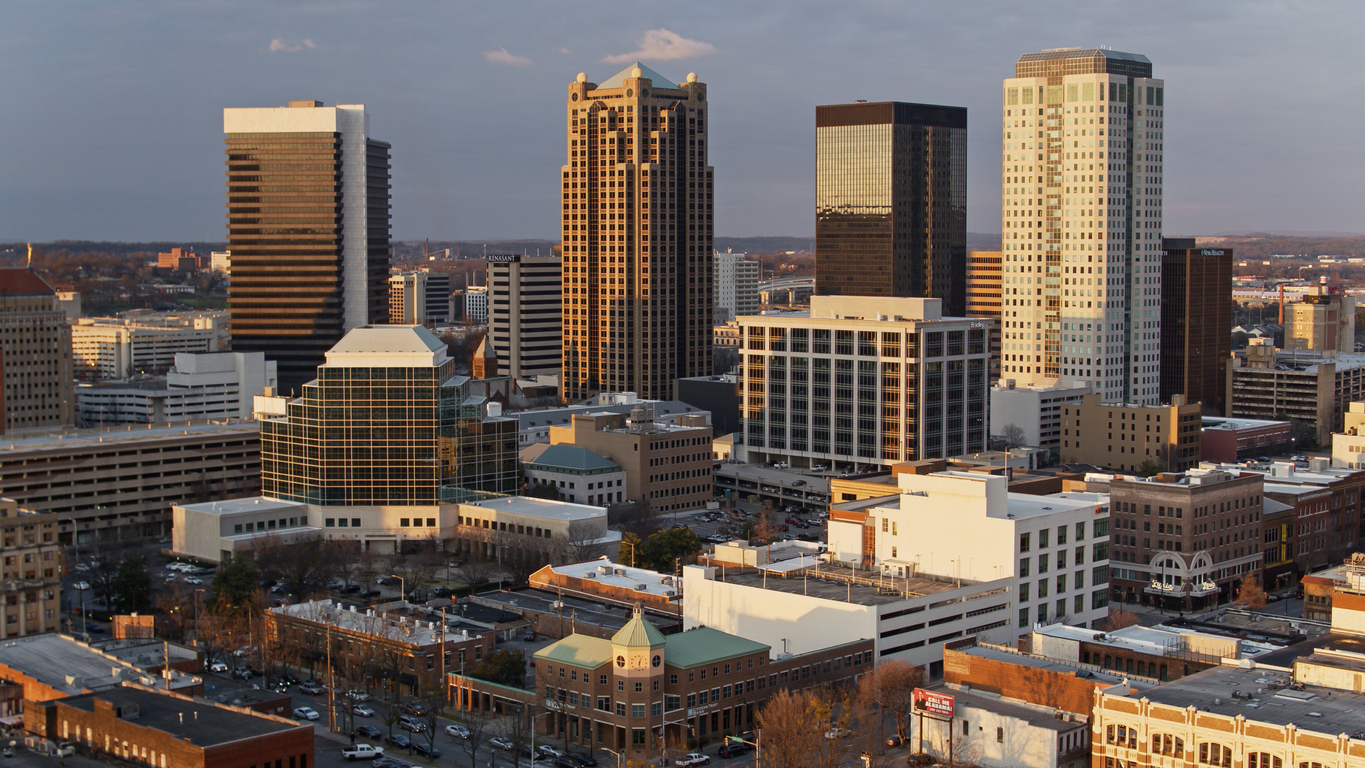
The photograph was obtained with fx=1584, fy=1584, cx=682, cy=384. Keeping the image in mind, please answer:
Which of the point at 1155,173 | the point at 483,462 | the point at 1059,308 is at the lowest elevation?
the point at 483,462

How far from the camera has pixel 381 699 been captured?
90625 mm

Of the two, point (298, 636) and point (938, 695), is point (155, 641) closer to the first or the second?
point (298, 636)

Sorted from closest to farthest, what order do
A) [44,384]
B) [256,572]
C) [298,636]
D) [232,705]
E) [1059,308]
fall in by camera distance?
[232,705] < [298,636] < [256,572] < [44,384] < [1059,308]

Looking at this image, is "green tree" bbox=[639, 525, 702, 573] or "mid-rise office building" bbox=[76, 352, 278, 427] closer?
"green tree" bbox=[639, 525, 702, 573]

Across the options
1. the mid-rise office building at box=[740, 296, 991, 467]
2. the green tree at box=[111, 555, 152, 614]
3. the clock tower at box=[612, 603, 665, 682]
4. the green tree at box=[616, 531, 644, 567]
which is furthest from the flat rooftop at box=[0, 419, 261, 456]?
the clock tower at box=[612, 603, 665, 682]

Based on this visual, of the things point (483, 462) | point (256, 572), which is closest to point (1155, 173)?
point (483, 462)

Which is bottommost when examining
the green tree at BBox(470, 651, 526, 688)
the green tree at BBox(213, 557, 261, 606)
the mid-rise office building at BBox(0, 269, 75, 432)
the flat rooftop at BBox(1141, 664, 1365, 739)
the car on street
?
the car on street

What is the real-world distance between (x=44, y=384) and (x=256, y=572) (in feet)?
271

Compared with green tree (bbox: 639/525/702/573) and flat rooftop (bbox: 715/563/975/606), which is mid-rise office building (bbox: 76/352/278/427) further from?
flat rooftop (bbox: 715/563/975/606)

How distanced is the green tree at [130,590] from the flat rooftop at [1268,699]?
70.0 m

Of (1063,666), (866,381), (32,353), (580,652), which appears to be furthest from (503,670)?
(32,353)

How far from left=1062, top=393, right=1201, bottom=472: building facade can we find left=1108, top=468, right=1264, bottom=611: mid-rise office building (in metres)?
42.1

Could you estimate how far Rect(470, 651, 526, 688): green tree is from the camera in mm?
88562

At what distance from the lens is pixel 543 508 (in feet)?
435
